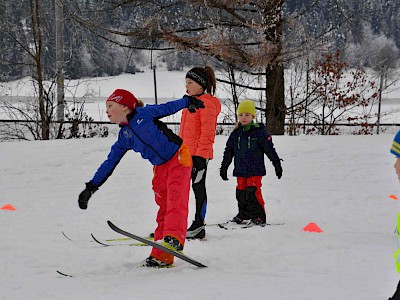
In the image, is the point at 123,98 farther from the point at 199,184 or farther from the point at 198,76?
the point at 199,184

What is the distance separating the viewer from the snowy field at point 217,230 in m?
3.36

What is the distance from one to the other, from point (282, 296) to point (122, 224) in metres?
3.27

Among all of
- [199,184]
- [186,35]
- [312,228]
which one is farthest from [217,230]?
[186,35]

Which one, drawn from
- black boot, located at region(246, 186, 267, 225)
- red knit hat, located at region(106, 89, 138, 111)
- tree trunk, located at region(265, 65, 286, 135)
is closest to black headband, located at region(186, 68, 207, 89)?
red knit hat, located at region(106, 89, 138, 111)

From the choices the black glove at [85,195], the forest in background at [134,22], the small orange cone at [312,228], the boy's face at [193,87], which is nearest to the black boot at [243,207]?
the small orange cone at [312,228]

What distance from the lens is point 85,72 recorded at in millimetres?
17359

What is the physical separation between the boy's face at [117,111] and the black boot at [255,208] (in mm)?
2213

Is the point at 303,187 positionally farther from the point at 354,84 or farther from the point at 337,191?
the point at 354,84

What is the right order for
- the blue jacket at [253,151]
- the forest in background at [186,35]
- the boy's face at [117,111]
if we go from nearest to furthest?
the boy's face at [117,111], the blue jacket at [253,151], the forest in background at [186,35]

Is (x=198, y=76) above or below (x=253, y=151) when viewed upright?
above

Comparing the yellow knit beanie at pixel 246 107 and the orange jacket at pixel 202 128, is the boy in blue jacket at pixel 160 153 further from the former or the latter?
the yellow knit beanie at pixel 246 107

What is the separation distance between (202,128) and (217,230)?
→ 50.7 inches

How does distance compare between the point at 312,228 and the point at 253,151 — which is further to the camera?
the point at 253,151

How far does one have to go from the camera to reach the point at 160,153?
4051 mm
